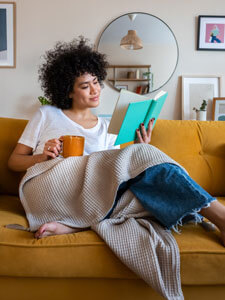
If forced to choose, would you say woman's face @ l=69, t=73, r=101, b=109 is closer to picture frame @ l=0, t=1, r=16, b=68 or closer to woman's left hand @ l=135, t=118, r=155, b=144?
woman's left hand @ l=135, t=118, r=155, b=144

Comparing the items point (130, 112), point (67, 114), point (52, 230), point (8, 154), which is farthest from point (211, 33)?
point (52, 230)

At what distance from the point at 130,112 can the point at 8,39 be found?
6.65 ft

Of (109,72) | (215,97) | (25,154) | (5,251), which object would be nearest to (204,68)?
(215,97)

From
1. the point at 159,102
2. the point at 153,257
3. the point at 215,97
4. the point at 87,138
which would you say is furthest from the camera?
the point at 215,97

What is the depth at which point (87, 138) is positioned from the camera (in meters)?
1.63

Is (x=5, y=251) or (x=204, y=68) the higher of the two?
(x=204, y=68)

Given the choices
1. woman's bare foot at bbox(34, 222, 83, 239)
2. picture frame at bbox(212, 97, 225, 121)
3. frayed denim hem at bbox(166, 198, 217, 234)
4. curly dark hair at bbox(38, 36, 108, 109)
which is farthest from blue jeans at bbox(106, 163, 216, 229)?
picture frame at bbox(212, 97, 225, 121)

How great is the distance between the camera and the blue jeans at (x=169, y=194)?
1.07 meters

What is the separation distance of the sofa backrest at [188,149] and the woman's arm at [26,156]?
0.46 feet

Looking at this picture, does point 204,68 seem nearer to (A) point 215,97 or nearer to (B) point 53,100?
(A) point 215,97

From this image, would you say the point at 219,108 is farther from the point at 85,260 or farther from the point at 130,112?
the point at 85,260

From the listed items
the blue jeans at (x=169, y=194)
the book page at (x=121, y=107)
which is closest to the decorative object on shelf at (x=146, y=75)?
the book page at (x=121, y=107)

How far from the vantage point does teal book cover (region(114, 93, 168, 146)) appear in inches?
53.7

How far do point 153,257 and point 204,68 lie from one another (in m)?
2.30
